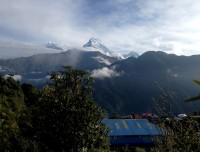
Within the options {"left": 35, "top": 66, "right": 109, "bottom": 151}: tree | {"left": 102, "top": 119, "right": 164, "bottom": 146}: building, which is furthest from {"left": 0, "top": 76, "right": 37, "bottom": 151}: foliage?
{"left": 102, "top": 119, "right": 164, "bottom": 146}: building

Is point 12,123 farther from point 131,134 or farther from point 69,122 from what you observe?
point 131,134

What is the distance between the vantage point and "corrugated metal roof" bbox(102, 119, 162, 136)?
75250mm

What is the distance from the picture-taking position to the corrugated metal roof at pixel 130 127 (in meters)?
75.2

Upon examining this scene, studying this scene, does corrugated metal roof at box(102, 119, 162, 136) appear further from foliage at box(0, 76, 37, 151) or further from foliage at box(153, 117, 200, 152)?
foliage at box(153, 117, 200, 152)

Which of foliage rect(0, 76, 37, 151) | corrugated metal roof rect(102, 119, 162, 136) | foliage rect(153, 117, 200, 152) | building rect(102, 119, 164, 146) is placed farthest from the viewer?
corrugated metal roof rect(102, 119, 162, 136)

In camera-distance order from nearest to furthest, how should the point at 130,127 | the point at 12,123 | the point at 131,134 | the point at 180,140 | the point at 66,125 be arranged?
the point at 180,140 < the point at 66,125 < the point at 12,123 < the point at 131,134 < the point at 130,127

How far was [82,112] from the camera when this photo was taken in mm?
26312

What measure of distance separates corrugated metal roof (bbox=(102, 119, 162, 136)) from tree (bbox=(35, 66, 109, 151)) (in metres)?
46.7

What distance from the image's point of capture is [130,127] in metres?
80.2

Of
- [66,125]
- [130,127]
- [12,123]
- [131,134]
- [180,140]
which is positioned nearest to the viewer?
[180,140]

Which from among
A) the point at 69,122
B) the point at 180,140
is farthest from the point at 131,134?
the point at 180,140

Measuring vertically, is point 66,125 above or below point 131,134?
above

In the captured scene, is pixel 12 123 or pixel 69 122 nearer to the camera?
pixel 69 122

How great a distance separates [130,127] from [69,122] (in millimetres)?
55691
